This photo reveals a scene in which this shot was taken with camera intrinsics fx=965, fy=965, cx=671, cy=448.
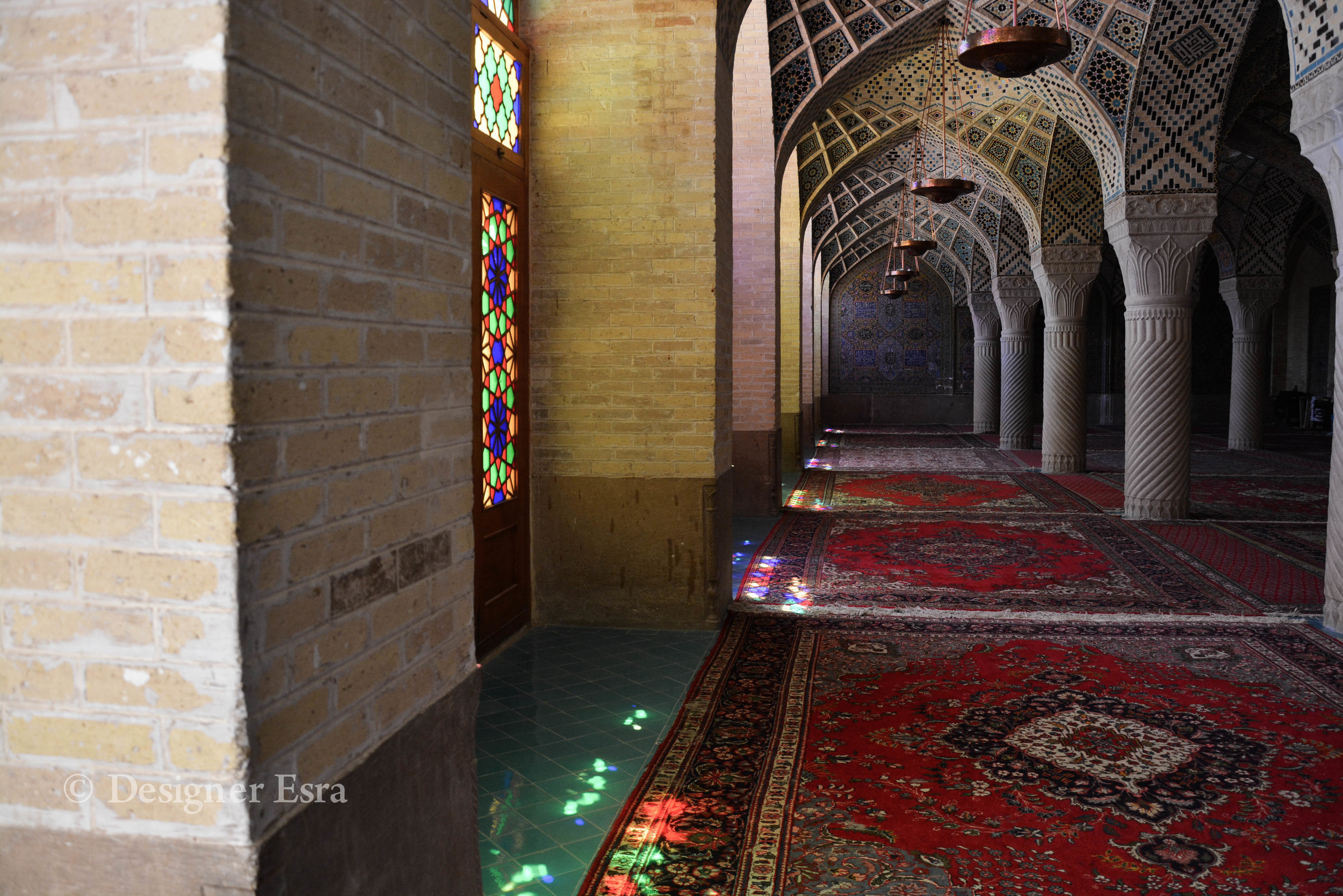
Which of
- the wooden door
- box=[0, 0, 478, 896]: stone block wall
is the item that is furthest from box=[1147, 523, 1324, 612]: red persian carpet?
box=[0, 0, 478, 896]: stone block wall

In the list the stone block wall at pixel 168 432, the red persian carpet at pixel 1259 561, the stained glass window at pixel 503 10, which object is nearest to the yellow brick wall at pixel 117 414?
the stone block wall at pixel 168 432

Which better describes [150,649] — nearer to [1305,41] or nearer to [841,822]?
[841,822]

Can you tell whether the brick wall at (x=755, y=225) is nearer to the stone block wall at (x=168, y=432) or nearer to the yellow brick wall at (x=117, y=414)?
the stone block wall at (x=168, y=432)

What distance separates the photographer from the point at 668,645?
4.36 meters

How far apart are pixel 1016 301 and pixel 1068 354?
3489 mm

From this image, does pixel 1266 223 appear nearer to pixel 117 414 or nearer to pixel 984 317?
pixel 984 317

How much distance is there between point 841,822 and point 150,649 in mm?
1919

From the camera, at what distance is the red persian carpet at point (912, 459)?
12.3 metres

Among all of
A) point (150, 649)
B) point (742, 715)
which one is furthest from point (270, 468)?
point (742, 715)

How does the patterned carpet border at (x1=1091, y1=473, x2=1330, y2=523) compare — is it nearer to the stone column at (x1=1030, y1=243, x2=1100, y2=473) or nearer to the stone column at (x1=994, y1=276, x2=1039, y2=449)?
the stone column at (x1=1030, y1=243, x2=1100, y2=473)

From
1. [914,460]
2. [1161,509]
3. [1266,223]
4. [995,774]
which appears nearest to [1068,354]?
[914,460]

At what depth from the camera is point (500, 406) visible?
4.44 m

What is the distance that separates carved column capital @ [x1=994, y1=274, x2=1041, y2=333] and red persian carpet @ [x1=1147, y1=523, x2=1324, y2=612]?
7.42 meters

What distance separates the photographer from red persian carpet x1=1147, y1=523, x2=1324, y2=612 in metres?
5.20
